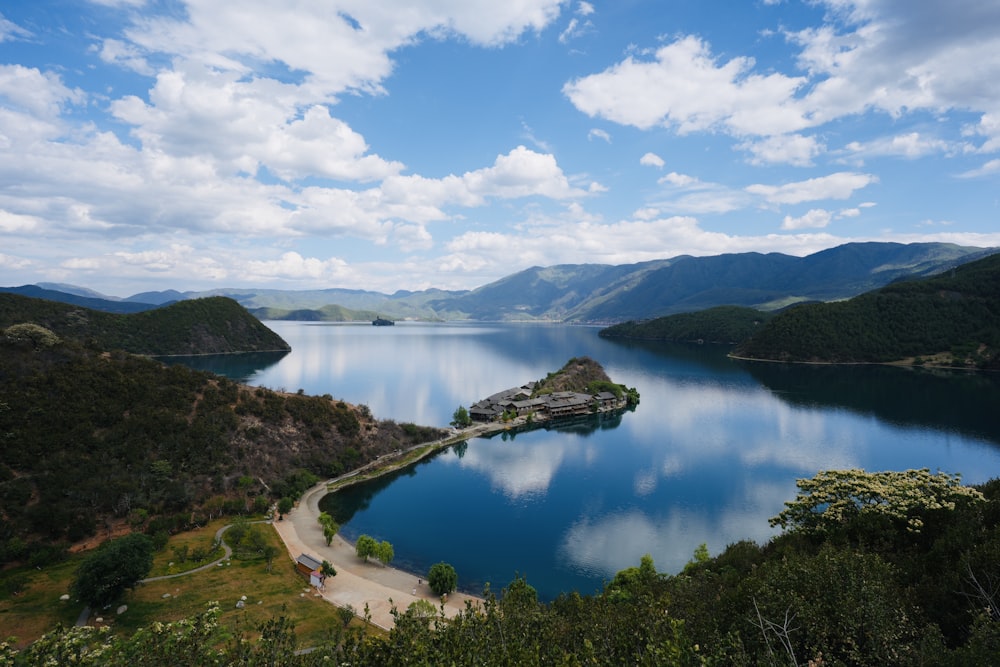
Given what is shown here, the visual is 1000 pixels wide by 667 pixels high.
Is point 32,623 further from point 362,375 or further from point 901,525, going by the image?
point 362,375

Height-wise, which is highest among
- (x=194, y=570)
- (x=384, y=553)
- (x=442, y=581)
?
(x=442, y=581)

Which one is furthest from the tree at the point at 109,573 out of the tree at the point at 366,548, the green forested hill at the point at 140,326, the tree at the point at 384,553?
the green forested hill at the point at 140,326

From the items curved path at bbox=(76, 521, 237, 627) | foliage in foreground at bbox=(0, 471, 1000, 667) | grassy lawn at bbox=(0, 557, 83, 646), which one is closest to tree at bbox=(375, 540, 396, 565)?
curved path at bbox=(76, 521, 237, 627)

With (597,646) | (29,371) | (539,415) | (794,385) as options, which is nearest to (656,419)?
(539,415)

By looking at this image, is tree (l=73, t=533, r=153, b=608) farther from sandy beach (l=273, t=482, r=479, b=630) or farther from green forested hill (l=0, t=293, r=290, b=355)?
green forested hill (l=0, t=293, r=290, b=355)

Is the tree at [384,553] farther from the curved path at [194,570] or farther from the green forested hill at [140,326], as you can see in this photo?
the green forested hill at [140,326]

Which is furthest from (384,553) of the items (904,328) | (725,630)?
(904,328)

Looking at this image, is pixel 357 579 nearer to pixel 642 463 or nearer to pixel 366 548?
pixel 366 548
